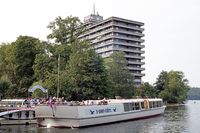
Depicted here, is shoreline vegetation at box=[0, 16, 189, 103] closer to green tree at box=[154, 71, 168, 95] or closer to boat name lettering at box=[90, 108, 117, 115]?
boat name lettering at box=[90, 108, 117, 115]

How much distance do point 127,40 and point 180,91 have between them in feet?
149

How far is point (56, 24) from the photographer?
83562 mm

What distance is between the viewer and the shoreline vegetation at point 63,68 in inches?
2852

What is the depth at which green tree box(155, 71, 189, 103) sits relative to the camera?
428 feet

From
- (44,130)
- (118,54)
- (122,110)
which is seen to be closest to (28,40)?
(118,54)

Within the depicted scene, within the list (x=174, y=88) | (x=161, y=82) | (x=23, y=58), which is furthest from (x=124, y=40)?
(x=23, y=58)

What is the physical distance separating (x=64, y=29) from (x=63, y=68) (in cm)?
977

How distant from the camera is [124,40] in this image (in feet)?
556

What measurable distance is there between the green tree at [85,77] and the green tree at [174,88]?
60.6 meters

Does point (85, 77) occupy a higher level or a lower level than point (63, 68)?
lower

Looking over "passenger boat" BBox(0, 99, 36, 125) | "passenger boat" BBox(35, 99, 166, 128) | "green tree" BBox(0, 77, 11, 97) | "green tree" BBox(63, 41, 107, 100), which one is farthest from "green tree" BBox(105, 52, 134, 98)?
"passenger boat" BBox(0, 99, 36, 125)

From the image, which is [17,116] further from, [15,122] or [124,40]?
[124,40]

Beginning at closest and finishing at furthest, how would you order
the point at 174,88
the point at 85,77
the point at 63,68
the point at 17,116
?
the point at 17,116 < the point at 85,77 < the point at 63,68 < the point at 174,88

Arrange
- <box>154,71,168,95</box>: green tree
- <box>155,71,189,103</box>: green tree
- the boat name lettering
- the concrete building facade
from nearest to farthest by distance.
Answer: the boat name lettering < <box>155,71,189,103</box>: green tree < <box>154,71,168,95</box>: green tree < the concrete building facade
